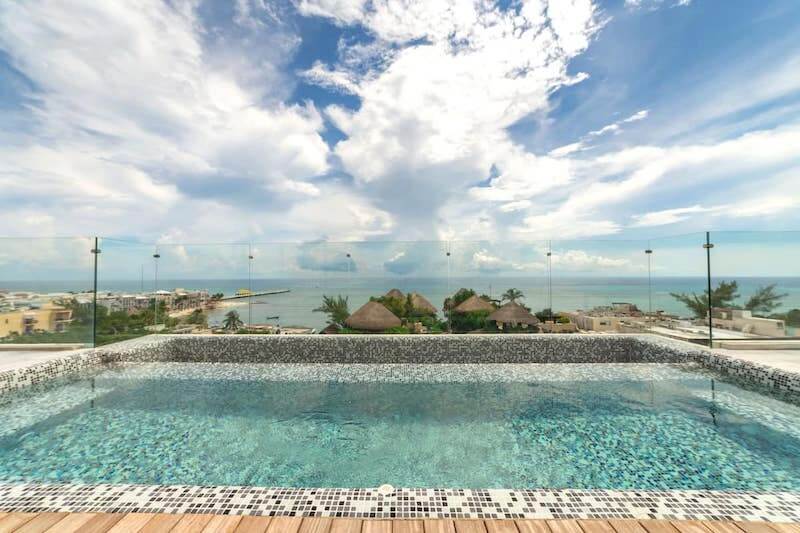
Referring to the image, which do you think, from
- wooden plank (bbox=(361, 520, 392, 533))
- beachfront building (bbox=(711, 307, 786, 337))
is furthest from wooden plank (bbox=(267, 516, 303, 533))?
beachfront building (bbox=(711, 307, 786, 337))

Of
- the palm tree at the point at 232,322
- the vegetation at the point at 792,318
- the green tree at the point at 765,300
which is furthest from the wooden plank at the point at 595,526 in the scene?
the vegetation at the point at 792,318

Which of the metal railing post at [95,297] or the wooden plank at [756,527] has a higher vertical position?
the metal railing post at [95,297]

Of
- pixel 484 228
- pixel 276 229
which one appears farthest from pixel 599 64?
pixel 276 229

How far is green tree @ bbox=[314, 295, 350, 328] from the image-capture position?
22.1 ft

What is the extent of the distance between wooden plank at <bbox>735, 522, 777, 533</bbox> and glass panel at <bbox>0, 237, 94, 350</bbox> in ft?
24.8

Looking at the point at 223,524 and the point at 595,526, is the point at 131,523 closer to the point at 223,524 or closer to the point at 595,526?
the point at 223,524

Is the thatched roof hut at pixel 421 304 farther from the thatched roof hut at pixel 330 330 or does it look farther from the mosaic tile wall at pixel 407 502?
the mosaic tile wall at pixel 407 502

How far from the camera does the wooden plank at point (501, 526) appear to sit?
1.39 m

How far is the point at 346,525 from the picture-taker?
143cm

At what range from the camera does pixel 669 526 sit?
55.7 inches

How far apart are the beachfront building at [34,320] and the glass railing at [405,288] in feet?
0.05

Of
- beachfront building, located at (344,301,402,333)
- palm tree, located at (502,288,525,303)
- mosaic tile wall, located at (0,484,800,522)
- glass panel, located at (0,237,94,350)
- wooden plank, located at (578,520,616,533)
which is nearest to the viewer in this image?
wooden plank, located at (578,520,616,533)

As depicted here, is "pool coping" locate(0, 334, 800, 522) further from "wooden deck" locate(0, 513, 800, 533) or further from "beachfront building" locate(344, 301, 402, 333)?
"beachfront building" locate(344, 301, 402, 333)

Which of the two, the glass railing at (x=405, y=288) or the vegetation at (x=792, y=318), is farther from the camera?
the glass railing at (x=405, y=288)
